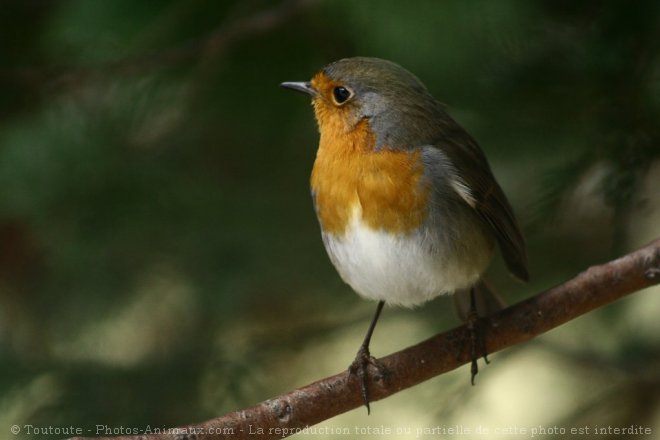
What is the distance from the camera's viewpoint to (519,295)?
380 centimetres

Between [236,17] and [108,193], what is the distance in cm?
83

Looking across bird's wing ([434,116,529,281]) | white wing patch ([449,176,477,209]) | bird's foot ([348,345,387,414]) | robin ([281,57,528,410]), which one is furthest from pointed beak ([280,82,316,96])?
bird's foot ([348,345,387,414])

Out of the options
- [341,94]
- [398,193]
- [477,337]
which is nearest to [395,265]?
[398,193]

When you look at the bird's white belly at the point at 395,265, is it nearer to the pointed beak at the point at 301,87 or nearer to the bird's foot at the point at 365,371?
the bird's foot at the point at 365,371

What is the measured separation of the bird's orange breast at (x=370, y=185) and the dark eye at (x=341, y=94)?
103mm

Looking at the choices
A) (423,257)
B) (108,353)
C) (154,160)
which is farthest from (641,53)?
(108,353)

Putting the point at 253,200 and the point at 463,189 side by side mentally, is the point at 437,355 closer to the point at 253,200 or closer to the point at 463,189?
the point at 463,189

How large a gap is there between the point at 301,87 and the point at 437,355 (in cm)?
94

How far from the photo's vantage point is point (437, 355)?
281 cm

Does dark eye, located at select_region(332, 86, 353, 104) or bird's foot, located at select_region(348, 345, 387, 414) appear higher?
dark eye, located at select_region(332, 86, 353, 104)

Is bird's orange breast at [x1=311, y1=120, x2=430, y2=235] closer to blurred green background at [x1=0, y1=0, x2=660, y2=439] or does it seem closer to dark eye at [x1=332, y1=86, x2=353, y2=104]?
dark eye at [x1=332, y1=86, x2=353, y2=104]

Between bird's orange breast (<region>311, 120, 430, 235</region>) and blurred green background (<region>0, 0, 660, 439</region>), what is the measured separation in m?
0.38

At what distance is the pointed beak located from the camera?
119 inches

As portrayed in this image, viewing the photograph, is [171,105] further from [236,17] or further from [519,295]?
[519,295]
